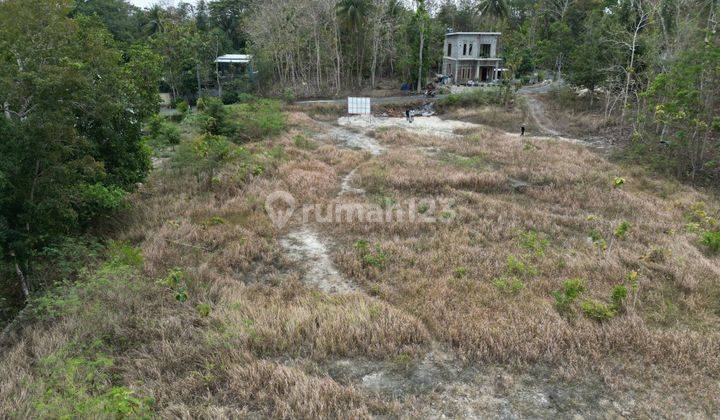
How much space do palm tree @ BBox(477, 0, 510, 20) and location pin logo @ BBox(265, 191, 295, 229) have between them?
40.8 metres

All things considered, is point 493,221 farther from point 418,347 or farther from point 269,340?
point 269,340

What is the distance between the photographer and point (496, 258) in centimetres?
995

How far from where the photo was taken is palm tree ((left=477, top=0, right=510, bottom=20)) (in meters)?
45.6

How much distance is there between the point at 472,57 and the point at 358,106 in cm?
1775

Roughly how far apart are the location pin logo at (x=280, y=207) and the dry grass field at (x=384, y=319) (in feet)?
0.95

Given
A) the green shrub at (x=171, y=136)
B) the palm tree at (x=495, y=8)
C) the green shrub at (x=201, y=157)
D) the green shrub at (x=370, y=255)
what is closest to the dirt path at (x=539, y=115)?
the palm tree at (x=495, y=8)

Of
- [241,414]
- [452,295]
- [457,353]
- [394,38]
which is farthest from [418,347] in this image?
[394,38]

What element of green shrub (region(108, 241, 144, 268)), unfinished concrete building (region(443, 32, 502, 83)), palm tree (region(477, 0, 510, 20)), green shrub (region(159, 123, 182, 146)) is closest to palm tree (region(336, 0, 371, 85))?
unfinished concrete building (region(443, 32, 502, 83))

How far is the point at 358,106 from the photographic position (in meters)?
31.2

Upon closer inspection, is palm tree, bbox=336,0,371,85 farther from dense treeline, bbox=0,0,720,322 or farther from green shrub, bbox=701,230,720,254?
green shrub, bbox=701,230,720,254

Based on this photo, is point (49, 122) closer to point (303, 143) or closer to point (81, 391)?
point (81, 391)

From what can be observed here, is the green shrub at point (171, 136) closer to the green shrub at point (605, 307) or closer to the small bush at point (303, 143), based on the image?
the small bush at point (303, 143)

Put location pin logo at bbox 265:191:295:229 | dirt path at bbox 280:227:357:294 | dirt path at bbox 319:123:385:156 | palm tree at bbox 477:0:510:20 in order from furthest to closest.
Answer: palm tree at bbox 477:0:510:20, dirt path at bbox 319:123:385:156, location pin logo at bbox 265:191:295:229, dirt path at bbox 280:227:357:294

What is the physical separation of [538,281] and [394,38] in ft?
125
